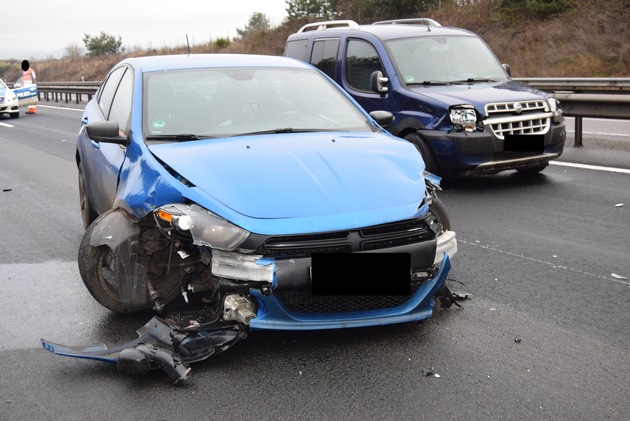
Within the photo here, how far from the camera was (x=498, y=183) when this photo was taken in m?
9.71

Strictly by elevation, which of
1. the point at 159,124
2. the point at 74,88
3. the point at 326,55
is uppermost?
the point at 326,55

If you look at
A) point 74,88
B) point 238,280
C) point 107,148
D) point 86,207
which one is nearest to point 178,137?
point 107,148

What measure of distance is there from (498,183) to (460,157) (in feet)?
2.84

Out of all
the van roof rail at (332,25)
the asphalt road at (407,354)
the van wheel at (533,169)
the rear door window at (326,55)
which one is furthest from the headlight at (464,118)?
the van roof rail at (332,25)

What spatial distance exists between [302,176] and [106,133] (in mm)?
1567

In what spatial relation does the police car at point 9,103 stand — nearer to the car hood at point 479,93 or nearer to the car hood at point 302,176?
the car hood at point 479,93

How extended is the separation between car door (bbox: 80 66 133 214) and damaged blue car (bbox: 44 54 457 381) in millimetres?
44

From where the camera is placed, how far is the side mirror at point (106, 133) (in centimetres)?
535

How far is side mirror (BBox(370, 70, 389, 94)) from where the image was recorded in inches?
390

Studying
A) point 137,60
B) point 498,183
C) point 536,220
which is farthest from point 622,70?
point 137,60

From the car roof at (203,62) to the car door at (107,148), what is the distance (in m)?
0.16

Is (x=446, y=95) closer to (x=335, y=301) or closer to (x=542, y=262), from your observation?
(x=542, y=262)

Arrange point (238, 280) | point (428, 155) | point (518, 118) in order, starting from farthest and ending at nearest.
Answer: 1. point (428, 155)
2. point (518, 118)
3. point (238, 280)

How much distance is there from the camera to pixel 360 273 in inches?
165
